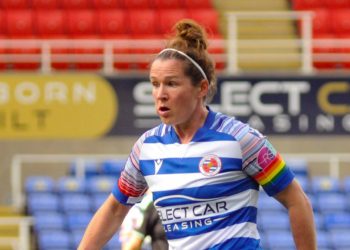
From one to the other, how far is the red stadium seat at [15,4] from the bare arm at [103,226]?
1387 centimetres

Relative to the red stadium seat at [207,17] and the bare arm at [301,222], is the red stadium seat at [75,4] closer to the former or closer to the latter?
the red stadium seat at [207,17]

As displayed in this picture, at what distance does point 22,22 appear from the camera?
60.3 feet

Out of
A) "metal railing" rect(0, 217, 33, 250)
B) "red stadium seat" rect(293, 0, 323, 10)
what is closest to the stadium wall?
"metal railing" rect(0, 217, 33, 250)

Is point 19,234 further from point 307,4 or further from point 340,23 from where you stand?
point 307,4

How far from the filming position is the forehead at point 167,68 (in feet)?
16.4

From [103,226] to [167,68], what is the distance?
70 centimetres

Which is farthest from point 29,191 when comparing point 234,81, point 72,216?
point 234,81

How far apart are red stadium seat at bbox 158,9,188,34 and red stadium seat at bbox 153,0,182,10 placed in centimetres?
21

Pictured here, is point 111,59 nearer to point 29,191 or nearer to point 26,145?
point 26,145

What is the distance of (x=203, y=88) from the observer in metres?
5.07

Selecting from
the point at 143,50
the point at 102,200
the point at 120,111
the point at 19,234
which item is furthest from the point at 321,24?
the point at 19,234

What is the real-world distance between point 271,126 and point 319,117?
1.93ft

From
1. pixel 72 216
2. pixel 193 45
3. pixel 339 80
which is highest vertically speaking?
pixel 193 45

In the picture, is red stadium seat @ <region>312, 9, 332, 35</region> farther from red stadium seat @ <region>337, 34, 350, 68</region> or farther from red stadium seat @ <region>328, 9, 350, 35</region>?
red stadium seat @ <region>337, 34, 350, 68</region>
